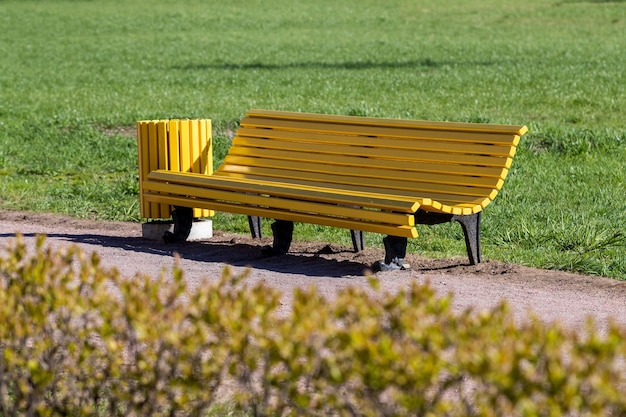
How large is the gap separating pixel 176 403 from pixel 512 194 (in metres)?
6.72

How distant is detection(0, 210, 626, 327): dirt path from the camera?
20.9ft

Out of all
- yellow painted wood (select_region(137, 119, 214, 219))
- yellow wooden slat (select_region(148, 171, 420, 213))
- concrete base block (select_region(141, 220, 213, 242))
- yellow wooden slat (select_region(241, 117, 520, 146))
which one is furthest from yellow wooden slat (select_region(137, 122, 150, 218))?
yellow wooden slat (select_region(241, 117, 520, 146))

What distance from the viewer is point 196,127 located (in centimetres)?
861

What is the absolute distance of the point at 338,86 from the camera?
66.1 feet

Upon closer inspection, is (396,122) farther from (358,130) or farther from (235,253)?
(235,253)

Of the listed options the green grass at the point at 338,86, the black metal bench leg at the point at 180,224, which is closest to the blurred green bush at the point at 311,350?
the green grass at the point at 338,86

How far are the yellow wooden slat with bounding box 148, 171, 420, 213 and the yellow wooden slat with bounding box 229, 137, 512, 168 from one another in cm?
50

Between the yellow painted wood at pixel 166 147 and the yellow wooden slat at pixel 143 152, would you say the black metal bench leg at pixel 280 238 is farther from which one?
the yellow wooden slat at pixel 143 152

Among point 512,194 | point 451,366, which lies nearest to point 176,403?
point 451,366

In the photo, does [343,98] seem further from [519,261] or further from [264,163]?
[519,261]

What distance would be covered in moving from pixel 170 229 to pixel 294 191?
1.54m

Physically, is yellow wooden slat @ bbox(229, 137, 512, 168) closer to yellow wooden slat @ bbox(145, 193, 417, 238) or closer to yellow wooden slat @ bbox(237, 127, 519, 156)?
yellow wooden slat @ bbox(237, 127, 519, 156)

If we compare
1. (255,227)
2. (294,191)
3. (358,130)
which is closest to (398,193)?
(358,130)

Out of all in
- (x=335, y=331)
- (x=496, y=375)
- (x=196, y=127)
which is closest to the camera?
(x=496, y=375)
